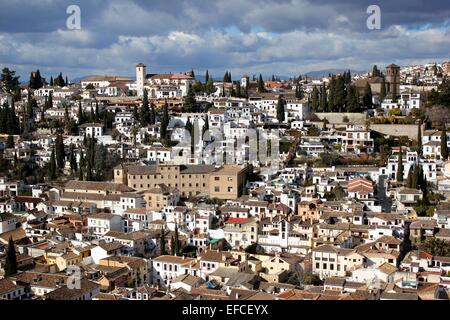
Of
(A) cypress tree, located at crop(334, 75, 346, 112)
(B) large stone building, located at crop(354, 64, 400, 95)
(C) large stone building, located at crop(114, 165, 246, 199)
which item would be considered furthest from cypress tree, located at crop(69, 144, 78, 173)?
(B) large stone building, located at crop(354, 64, 400, 95)

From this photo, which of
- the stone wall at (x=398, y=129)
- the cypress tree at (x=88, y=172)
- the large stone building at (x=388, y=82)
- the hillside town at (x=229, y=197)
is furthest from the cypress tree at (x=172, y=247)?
the large stone building at (x=388, y=82)

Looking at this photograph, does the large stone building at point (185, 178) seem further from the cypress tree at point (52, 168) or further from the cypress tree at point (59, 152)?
the cypress tree at point (59, 152)

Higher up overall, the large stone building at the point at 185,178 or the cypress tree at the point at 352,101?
the cypress tree at the point at 352,101

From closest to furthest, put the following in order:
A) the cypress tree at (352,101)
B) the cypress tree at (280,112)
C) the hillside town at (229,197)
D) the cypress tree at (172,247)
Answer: the hillside town at (229,197) < the cypress tree at (172,247) < the cypress tree at (352,101) < the cypress tree at (280,112)

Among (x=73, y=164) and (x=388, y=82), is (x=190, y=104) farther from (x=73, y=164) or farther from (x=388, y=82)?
(x=388, y=82)

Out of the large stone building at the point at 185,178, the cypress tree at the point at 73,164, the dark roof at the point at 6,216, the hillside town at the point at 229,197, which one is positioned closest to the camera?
the hillside town at the point at 229,197

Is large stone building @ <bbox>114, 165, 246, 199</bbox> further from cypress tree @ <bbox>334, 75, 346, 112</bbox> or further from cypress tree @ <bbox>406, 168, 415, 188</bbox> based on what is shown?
cypress tree @ <bbox>334, 75, 346, 112</bbox>
